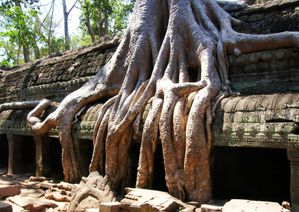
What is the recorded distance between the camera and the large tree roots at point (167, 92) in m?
5.64

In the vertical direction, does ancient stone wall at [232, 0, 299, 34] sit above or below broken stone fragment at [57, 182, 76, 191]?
above

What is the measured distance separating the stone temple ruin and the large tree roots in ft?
0.80

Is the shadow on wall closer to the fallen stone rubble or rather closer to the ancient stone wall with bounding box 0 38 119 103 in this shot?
the fallen stone rubble

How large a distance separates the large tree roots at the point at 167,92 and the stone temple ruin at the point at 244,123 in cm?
25

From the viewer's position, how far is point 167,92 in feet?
20.4

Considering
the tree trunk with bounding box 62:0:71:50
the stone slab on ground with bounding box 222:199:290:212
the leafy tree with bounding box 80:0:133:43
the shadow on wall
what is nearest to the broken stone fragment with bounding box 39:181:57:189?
the shadow on wall

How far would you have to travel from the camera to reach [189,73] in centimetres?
720

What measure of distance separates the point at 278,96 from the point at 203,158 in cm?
137

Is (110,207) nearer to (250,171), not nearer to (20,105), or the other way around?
(250,171)

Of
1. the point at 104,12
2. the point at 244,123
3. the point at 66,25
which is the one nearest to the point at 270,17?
the point at 244,123

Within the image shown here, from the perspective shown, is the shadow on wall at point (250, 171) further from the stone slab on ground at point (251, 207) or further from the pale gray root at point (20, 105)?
the pale gray root at point (20, 105)

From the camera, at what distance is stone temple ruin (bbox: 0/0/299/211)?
16.2ft

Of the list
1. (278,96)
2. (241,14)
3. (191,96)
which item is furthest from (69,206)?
(241,14)

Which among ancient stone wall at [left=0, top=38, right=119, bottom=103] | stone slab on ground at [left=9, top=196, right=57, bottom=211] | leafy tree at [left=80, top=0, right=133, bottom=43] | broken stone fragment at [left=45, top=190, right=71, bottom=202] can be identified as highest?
leafy tree at [left=80, top=0, right=133, bottom=43]
